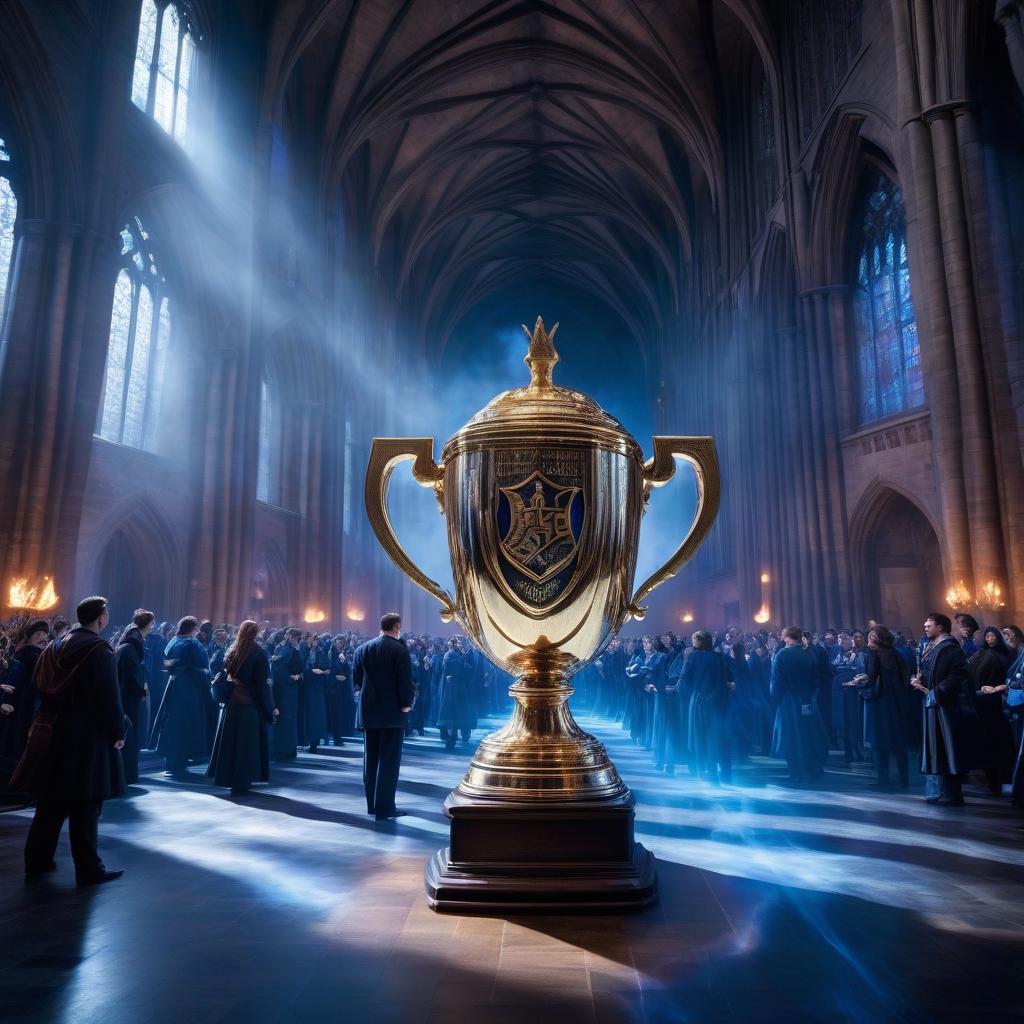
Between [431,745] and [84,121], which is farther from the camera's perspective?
[84,121]

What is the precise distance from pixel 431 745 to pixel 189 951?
24.2 feet

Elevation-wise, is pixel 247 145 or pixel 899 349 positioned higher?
pixel 247 145

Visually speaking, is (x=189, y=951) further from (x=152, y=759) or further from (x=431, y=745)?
(x=431, y=745)

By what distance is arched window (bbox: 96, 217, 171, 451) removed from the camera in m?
12.2

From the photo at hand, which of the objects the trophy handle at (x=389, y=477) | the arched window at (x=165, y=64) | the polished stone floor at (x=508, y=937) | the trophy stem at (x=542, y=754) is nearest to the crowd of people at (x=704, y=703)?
the polished stone floor at (x=508, y=937)

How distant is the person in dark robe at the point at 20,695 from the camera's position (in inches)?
219

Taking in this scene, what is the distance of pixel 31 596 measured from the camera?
8.74m

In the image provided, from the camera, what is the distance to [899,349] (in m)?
13.2

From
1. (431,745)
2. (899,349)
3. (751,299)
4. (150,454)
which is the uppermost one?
(751,299)

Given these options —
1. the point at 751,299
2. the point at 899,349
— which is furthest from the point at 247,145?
the point at 899,349

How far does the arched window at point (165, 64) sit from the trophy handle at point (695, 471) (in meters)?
12.8

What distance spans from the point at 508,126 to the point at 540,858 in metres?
25.8

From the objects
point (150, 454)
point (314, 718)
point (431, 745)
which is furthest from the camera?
point (150, 454)

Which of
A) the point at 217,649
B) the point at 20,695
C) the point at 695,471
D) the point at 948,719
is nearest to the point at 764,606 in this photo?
the point at 948,719
